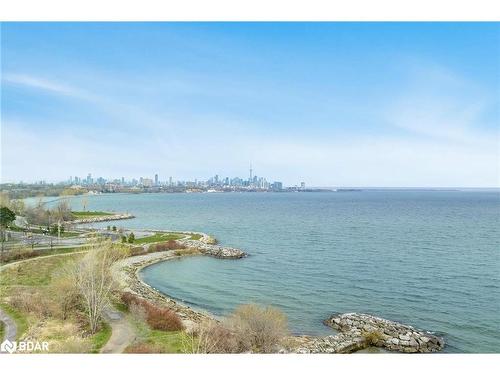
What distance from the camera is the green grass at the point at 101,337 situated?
12.8 metres

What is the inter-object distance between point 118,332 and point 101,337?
2.40ft

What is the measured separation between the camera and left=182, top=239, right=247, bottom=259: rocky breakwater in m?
33.8

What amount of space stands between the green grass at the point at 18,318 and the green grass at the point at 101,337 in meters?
2.48

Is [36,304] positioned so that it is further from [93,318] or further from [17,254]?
[17,254]

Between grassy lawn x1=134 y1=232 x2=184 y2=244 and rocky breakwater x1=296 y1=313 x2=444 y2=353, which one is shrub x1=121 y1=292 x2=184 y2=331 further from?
grassy lawn x1=134 y1=232 x2=184 y2=244

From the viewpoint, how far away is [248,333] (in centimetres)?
1369

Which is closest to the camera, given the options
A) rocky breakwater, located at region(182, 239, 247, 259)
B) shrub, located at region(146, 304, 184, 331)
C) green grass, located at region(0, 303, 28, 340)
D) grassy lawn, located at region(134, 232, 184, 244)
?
green grass, located at region(0, 303, 28, 340)

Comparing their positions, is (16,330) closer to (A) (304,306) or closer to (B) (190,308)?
(B) (190,308)

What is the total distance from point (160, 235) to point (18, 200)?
1778cm

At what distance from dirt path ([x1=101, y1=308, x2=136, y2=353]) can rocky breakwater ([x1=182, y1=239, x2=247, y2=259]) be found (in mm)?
17299

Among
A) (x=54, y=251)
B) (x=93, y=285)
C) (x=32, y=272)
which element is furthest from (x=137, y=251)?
(x=93, y=285)

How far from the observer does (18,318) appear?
15.1 meters

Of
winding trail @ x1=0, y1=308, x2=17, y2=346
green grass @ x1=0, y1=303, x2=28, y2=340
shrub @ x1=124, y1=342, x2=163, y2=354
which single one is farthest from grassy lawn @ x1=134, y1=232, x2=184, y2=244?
shrub @ x1=124, y1=342, x2=163, y2=354

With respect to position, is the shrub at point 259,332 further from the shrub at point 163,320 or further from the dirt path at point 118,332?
the dirt path at point 118,332
